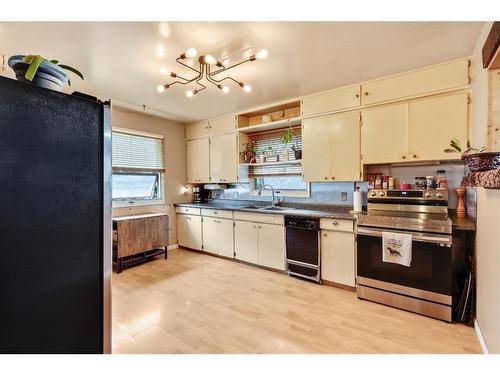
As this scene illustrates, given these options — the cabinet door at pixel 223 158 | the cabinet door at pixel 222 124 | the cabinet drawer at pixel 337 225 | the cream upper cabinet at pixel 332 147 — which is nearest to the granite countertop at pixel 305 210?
the cabinet drawer at pixel 337 225

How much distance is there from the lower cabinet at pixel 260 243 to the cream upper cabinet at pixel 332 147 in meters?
0.92

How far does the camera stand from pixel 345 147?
3.20 meters

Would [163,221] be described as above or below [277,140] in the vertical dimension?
below

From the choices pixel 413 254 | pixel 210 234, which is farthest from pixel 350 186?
pixel 210 234

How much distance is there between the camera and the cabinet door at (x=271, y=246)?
3479 mm

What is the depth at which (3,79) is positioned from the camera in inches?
36.2

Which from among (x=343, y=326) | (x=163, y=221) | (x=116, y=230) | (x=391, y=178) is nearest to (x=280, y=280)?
(x=343, y=326)

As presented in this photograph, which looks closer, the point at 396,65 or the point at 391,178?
the point at 396,65

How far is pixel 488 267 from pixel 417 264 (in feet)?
2.18

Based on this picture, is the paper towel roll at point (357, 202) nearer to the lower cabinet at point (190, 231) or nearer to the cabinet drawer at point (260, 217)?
the cabinet drawer at point (260, 217)

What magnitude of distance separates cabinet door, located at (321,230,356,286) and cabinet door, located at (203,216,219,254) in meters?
1.84

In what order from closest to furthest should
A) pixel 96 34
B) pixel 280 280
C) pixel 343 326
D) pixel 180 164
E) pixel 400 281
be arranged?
1. pixel 96 34
2. pixel 343 326
3. pixel 400 281
4. pixel 280 280
5. pixel 180 164

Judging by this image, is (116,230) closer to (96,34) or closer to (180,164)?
(180,164)

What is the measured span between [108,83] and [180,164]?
219 centimetres
